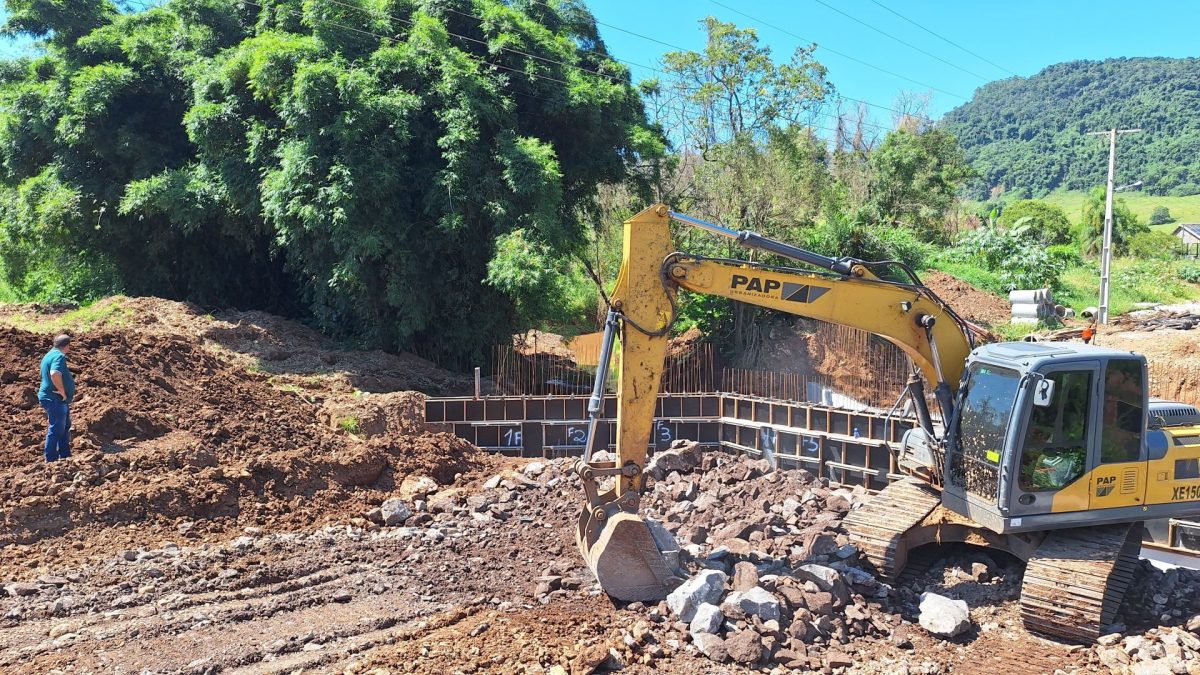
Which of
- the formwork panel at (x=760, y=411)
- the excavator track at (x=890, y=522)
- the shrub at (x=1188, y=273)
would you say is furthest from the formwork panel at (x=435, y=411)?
the shrub at (x=1188, y=273)

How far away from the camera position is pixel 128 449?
9977mm

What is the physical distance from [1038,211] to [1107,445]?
134ft

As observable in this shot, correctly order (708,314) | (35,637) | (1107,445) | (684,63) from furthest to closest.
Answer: (684,63) < (708,314) < (1107,445) < (35,637)

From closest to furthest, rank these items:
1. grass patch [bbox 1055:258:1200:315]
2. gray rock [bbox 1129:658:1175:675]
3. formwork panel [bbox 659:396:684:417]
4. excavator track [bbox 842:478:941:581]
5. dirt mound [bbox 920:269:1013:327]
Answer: gray rock [bbox 1129:658:1175:675], excavator track [bbox 842:478:941:581], formwork panel [bbox 659:396:684:417], dirt mound [bbox 920:269:1013:327], grass patch [bbox 1055:258:1200:315]

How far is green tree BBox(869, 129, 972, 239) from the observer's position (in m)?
30.0

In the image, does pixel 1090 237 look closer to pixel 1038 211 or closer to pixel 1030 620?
pixel 1038 211

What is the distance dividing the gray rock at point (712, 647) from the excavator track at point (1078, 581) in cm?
240

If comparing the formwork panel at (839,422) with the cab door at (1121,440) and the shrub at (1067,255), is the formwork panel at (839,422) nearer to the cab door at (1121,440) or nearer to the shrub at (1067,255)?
the cab door at (1121,440)

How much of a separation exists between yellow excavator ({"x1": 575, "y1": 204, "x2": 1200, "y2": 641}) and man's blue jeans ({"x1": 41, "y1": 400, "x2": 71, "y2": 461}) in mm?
5835

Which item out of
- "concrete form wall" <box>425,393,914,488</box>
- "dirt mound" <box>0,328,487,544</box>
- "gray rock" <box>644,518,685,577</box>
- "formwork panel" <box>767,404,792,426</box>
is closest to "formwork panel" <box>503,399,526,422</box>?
"concrete form wall" <box>425,393,914,488</box>

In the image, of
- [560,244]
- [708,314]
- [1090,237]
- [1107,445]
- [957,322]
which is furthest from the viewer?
[1090,237]

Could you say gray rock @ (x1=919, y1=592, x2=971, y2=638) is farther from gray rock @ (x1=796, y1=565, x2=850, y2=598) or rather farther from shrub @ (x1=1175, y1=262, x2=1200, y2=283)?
shrub @ (x1=1175, y1=262, x2=1200, y2=283)

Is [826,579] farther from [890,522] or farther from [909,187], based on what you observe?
[909,187]

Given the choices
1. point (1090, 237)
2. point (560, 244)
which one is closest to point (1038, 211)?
point (1090, 237)
